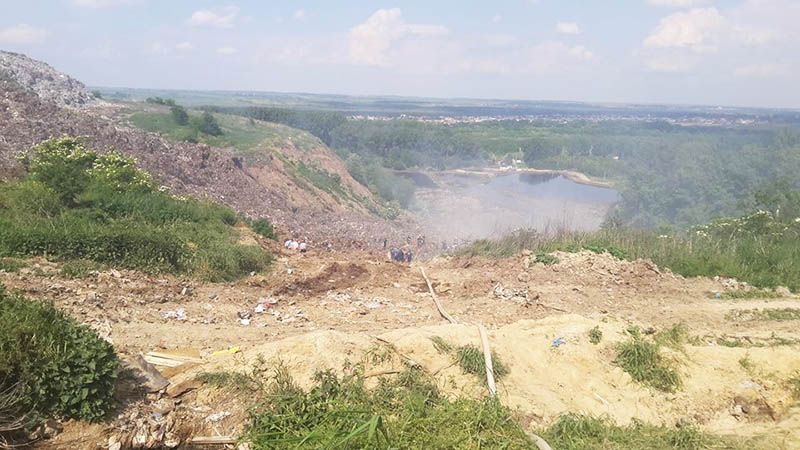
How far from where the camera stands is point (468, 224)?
26.8 metres

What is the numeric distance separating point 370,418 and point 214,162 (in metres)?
18.7

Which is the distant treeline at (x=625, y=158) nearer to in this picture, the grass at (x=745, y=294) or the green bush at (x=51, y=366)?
the grass at (x=745, y=294)

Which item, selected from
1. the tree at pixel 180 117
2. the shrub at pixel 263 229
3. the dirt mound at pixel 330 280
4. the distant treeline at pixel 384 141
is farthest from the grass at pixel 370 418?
the distant treeline at pixel 384 141

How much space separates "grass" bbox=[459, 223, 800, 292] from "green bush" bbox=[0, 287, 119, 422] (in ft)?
25.2

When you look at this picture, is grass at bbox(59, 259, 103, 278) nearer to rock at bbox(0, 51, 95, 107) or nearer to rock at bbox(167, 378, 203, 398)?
rock at bbox(167, 378, 203, 398)

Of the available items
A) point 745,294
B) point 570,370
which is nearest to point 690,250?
point 745,294

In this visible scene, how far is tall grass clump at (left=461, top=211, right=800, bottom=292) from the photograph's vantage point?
10.1m

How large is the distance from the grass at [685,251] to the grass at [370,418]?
247 inches

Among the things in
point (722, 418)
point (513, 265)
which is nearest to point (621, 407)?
point (722, 418)

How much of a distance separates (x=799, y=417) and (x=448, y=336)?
3.31 m

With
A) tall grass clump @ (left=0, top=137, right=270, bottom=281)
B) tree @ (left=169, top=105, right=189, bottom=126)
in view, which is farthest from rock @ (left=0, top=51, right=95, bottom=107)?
tall grass clump @ (left=0, top=137, right=270, bottom=281)

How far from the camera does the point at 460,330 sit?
6.13 m

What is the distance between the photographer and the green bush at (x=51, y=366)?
3.66 m

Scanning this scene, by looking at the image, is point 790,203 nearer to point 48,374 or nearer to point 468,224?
point 468,224
